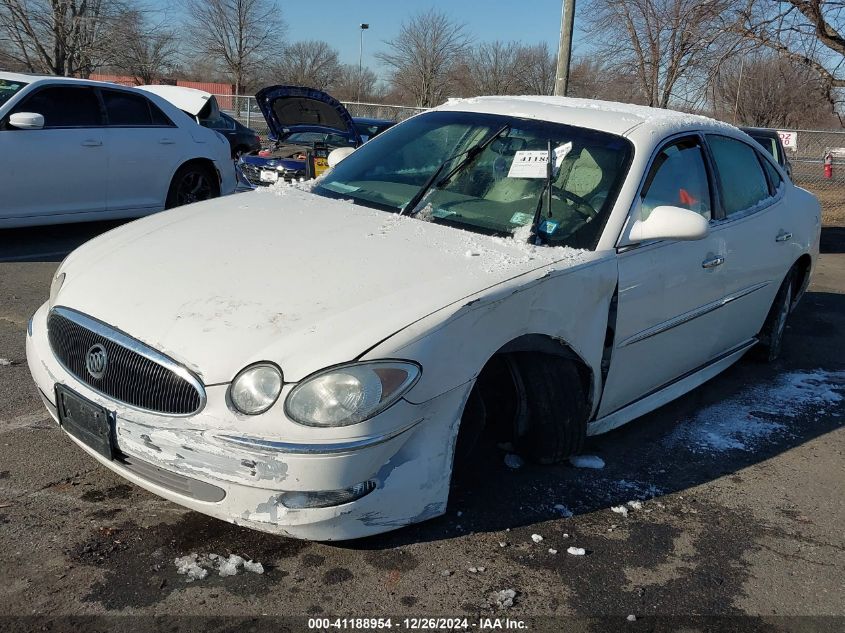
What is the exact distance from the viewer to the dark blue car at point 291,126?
9688 mm

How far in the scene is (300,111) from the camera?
396 inches

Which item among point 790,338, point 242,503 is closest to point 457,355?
point 242,503

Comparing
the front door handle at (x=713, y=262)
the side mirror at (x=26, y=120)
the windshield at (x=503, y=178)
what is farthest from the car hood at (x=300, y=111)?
the front door handle at (x=713, y=262)

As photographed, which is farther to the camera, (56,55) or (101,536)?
(56,55)

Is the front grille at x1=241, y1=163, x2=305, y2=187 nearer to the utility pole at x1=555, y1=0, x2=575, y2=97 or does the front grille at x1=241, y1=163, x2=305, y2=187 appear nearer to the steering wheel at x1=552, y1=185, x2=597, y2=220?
the utility pole at x1=555, y1=0, x2=575, y2=97

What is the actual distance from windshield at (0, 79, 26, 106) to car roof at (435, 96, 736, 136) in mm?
4717

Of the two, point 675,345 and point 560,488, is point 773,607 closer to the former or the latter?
point 560,488

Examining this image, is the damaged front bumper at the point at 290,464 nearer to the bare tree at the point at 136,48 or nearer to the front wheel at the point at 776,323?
the front wheel at the point at 776,323

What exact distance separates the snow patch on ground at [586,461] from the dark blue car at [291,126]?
22.1 ft

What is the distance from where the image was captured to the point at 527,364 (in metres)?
3.31

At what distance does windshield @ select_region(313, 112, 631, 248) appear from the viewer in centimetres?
363

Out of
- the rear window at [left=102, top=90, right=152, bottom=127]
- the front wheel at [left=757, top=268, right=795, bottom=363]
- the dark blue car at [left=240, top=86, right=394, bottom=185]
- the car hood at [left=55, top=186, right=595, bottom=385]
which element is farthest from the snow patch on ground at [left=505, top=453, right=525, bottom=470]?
the dark blue car at [left=240, top=86, right=394, bottom=185]

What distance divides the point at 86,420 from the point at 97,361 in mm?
→ 207

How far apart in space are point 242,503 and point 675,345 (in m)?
2.38
